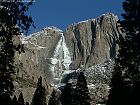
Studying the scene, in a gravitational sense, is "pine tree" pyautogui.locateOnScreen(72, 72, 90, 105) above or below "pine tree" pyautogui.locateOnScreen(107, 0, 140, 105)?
below

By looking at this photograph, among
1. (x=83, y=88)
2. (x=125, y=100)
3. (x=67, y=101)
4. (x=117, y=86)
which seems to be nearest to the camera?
(x=125, y=100)

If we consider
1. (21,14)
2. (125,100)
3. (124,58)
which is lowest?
(125,100)

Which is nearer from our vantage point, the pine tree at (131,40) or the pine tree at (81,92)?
the pine tree at (131,40)

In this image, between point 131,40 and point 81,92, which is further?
point 81,92

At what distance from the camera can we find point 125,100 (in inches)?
1983

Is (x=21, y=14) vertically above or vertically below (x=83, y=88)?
above

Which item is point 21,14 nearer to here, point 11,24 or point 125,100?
point 11,24

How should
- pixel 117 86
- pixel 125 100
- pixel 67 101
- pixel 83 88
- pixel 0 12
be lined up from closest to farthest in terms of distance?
pixel 0 12, pixel 125 100, pixel 117 86, pixel 83 88, pixel 67 101

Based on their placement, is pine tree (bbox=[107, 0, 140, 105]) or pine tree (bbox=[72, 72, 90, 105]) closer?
pine tree (bbox=[107, 0, 140, 105])

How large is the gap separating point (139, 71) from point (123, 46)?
9.05 ft

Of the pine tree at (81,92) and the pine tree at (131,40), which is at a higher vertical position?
the pine tree at (131,40)

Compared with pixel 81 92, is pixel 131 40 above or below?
above

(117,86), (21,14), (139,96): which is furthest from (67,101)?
(21,14)

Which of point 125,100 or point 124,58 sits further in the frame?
point 125,100
